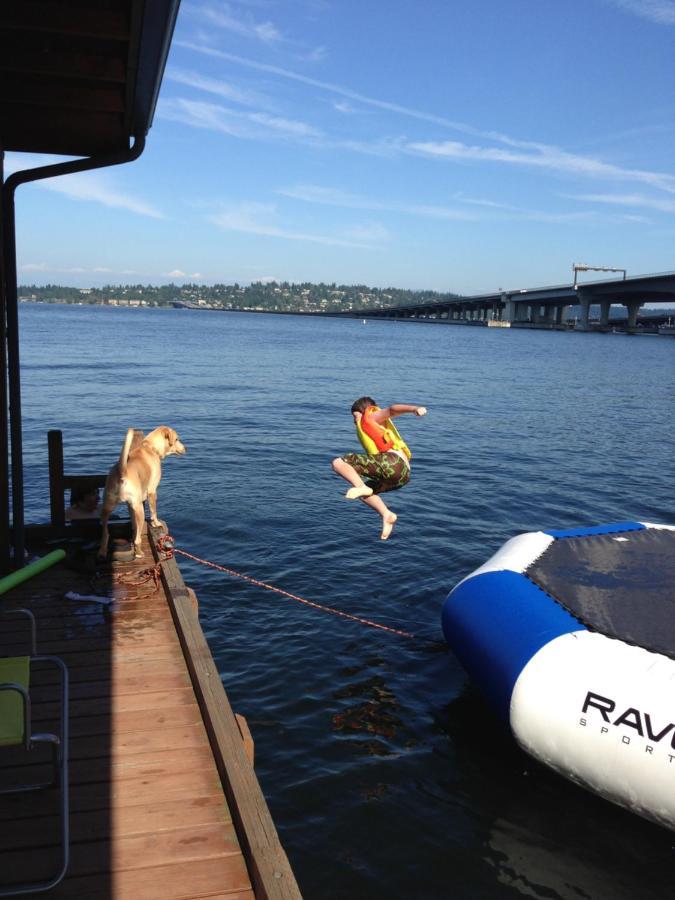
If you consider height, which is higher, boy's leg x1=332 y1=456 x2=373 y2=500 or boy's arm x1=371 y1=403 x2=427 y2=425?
boy's arm x1=371 y1=403 x2=427 y2=425

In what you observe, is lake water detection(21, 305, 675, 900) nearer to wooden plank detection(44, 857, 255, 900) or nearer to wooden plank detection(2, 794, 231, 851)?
wooden plank detection(2, 794, 231, 851)

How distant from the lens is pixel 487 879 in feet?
23.2

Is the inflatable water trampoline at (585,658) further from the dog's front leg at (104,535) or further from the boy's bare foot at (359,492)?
the dog's front leg at (104,535)

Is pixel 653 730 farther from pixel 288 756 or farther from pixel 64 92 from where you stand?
pixel 64 92

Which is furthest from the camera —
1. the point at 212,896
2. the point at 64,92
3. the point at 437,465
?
the point at 437,465

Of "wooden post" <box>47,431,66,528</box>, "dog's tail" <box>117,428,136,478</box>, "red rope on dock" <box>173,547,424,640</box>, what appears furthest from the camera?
"red rope on dock" <box>173,547,424,640</box>

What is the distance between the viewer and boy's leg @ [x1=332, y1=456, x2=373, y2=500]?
30.1ft

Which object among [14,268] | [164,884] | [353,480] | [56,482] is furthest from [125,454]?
[164,884]

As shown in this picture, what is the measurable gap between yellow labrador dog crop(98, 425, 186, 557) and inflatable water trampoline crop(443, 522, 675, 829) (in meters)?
4.38

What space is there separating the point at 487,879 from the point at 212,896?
13.0 ft

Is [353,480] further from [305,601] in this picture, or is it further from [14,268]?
[14,268]

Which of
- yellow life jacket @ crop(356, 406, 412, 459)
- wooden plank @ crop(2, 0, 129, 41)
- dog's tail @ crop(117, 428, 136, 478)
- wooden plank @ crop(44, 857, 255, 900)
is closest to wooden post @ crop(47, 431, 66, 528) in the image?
dog's tail @ crop(117, 428, 136, 478)

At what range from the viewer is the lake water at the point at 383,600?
7.37 metres

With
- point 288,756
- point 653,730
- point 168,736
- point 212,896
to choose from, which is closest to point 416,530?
point 288,756
